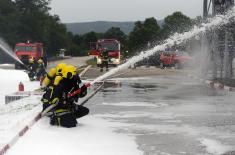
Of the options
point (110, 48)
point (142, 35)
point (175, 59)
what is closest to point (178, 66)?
point (175, 59)

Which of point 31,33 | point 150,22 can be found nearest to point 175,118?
point 150,22

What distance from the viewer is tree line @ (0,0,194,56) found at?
6325 cm

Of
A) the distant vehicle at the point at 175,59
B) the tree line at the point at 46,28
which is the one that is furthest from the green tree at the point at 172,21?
the distant vehicle at the point at 175,59

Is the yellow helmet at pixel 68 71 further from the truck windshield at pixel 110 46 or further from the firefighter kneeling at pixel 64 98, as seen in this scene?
the truck windshield at pixel 110 46

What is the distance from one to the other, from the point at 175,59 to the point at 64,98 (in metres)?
34.0

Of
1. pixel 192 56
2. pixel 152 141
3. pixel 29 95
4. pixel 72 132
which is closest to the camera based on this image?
pixel 152 141

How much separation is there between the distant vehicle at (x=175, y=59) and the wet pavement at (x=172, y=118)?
2402 centimetres

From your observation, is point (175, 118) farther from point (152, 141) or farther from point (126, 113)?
point (152, 141)

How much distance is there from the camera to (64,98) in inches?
407

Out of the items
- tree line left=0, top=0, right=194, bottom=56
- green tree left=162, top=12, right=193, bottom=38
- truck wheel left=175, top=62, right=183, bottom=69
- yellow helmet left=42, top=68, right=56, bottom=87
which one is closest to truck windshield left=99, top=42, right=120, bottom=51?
truck wheel left=175, top=62, right=183, bottom=69

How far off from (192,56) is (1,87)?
22641mm

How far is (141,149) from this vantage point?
8523 millimetres

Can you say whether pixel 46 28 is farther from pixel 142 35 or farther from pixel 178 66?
pixel 178 66

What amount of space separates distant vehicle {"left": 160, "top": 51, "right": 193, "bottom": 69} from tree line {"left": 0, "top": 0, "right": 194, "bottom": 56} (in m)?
8.52
